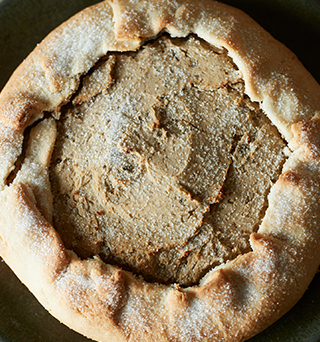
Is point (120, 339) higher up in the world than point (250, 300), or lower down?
lower down

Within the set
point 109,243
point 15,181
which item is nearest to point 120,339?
point 109,243

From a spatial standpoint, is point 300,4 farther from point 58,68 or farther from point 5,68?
point 5,68

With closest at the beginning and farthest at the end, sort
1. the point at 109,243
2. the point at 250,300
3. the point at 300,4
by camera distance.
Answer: the point at 250,300 → the point at 109,243 → the point at 300,4

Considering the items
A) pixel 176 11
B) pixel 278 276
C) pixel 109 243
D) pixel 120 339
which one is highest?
pixel 176 11
